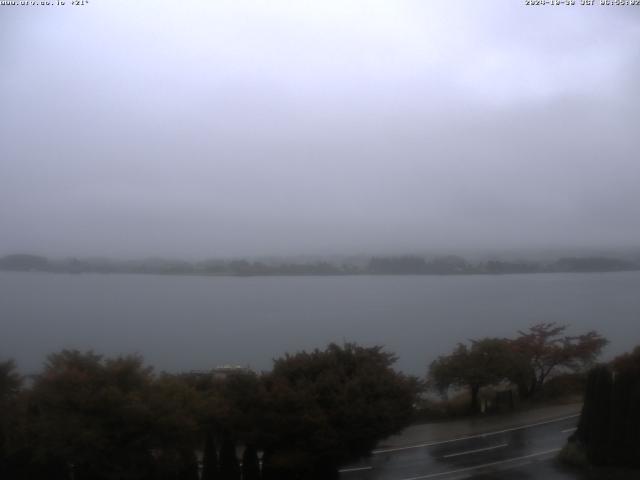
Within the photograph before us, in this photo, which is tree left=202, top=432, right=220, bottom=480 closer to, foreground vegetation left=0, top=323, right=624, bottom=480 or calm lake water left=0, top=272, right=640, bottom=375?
foreground vegetation left=0, top=323, right=624, bottom=480

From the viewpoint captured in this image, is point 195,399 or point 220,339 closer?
point 195,399

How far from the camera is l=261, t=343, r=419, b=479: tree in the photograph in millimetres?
12805

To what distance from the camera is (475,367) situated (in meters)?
20.3

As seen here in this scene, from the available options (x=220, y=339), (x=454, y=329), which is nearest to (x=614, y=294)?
(x=454, y=329)

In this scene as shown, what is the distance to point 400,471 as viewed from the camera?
14.8 metres

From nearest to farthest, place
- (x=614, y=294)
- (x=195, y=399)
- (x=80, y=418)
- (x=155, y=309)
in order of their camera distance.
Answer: (x=80, y=418)
(x=195, y=399)
(x=155, y=309)
(x=614, y=294)

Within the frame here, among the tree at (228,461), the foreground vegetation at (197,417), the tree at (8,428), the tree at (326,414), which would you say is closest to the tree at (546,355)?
the foreground vegetation at (197,417)

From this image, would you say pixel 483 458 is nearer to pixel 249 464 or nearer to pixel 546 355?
pixel 249 464

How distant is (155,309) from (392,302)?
10094 millimetres

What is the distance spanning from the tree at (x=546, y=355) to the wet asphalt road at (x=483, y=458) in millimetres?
2544

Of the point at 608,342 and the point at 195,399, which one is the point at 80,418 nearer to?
the point at 195,399

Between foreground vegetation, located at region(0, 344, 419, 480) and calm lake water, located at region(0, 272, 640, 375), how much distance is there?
675 centimetres

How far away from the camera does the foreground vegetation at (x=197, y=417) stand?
37.4 ft

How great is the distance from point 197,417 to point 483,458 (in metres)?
6.59
